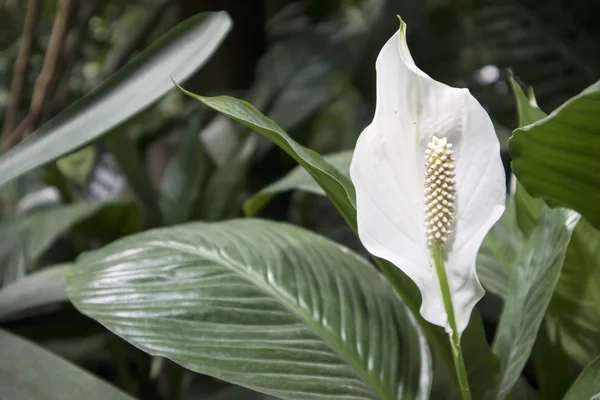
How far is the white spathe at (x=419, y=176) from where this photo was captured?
0.97ft

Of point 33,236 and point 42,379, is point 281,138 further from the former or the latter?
point 33,236

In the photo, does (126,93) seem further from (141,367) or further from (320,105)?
(320,105)

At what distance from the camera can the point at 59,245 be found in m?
0.94

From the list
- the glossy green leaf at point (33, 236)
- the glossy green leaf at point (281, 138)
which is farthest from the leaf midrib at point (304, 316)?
the glossy green leaf at point (33, 236)

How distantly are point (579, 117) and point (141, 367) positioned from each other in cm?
64

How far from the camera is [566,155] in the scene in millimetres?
320

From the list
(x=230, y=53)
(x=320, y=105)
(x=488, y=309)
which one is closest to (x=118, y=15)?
(x=230, y=53)

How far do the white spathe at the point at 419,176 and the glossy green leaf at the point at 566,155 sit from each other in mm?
32

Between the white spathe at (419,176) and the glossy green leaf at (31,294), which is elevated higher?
the white spathe at (419,176)

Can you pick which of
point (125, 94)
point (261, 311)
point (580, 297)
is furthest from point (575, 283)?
point (125, 94)

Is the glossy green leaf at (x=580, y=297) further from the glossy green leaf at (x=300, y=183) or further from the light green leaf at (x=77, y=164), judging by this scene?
the light green leaf at (x=77, y=164)

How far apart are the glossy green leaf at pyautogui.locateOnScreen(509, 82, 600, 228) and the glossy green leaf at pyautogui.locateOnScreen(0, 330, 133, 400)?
33 centimetres

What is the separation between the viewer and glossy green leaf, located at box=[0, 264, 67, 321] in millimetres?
556

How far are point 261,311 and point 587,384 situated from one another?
0.74ft
